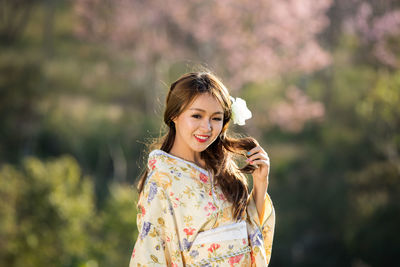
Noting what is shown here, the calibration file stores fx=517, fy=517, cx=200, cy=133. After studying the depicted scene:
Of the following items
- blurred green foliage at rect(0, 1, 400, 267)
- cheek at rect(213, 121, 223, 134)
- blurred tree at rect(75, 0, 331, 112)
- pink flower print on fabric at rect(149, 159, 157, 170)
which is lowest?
pink flower print on fabric at rect(149, 159, 157, 170)

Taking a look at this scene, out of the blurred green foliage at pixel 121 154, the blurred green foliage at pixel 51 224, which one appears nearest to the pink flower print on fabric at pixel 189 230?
the blurred green foliage at pixel 121 154

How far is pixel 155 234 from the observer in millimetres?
1533

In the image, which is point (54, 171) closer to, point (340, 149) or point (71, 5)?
point (340, 149)

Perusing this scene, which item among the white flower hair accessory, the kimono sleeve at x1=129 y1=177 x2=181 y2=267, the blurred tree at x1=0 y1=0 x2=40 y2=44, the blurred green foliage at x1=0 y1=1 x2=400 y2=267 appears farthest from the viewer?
the blurred tree at x1=0 y1=0 x2=40 y2=44

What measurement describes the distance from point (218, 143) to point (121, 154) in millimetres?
8368

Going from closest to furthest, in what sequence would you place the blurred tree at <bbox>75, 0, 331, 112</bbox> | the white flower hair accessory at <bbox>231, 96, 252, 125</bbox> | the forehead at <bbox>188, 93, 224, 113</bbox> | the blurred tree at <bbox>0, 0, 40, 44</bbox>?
the forehead at <bbox>188, 93, 224, 113</bbox> → the white flower hair accessory at <bbox>231, 96, 252, 125</bbox> → the blurred tree at <bbox>75, 0, 331, 112</bbox> → the blurred tree at <bbox>0, 0, 40, 44</bbox>

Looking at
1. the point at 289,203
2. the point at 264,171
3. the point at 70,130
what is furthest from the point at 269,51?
the point at 264,171

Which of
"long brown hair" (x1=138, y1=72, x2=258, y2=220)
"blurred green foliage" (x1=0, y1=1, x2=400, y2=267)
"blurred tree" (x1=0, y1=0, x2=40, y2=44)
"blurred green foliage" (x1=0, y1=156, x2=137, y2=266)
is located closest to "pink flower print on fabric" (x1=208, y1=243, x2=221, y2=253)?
"long brown hair" (x1=138, y1=72, x2=258, y2=220)

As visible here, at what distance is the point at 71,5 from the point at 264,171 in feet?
31.4

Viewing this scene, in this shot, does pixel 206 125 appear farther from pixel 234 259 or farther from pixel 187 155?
pixel 234 259

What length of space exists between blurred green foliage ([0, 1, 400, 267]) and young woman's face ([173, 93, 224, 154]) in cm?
378

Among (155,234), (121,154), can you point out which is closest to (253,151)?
(155,234)

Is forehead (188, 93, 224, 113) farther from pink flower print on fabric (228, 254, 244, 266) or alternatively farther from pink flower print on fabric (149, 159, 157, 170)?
pink flower print on fabric (228, 254, 244, 266)

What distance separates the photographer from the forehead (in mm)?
1610
